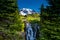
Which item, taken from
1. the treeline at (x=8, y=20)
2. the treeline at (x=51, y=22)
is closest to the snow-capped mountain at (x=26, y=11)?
the treeline at (x=8, y=20)

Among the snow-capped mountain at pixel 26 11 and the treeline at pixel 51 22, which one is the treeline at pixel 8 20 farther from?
the snow-capped mountain at pixel 26 11

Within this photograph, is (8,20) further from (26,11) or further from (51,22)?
(26,11)

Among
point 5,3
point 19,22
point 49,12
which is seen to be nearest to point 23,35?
point 19,22

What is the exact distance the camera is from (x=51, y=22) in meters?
22.8

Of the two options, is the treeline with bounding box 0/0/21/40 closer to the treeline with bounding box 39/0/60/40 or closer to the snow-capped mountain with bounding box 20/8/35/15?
the treeline with bounding box 39/0/60/40

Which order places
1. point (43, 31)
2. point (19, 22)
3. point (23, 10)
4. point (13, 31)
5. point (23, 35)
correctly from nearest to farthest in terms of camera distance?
point (43, 31) < point (13, 31) < point (19, 22) < point (23, 35) < point (23, 10)

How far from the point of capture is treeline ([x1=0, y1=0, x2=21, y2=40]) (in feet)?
86.8

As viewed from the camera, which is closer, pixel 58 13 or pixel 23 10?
pixel 58 13

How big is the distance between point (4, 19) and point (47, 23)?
5983 mm

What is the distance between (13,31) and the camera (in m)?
26.4

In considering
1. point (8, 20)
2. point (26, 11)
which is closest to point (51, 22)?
point (8, 20)

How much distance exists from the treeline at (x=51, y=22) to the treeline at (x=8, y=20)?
4.20 metres

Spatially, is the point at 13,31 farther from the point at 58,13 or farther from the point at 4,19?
the point at 58,13

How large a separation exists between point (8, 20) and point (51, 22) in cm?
574
